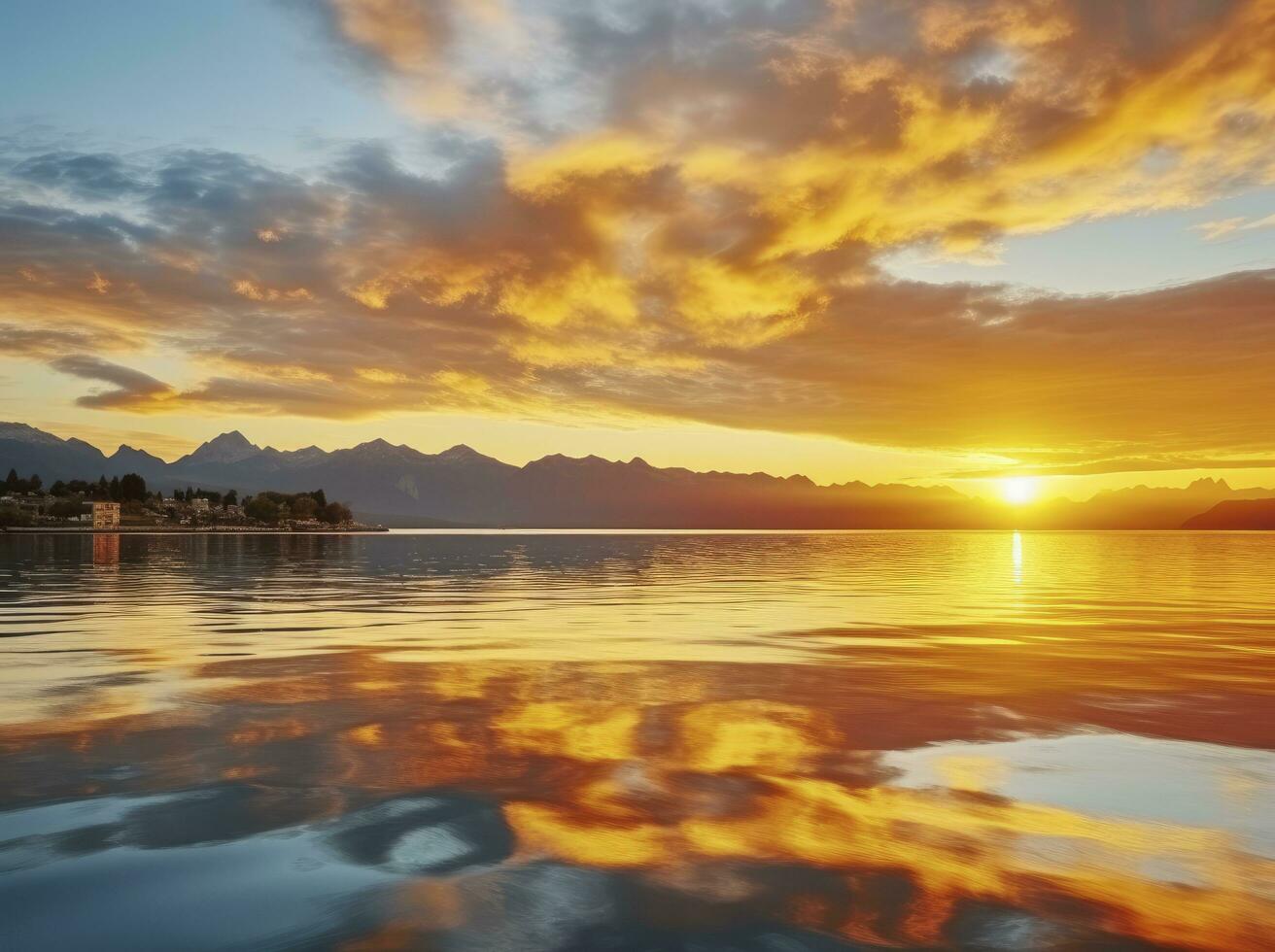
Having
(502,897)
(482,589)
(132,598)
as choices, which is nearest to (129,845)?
(502,897)

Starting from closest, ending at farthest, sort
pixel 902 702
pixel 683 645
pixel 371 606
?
1. pixel 902 702
2. pixel 683 645
3. pixel 371 606

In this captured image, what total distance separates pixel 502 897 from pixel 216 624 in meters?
26.7

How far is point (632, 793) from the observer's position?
38.9ft

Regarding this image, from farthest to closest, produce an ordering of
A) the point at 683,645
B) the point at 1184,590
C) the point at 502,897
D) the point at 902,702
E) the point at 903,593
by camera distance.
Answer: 1. the point at 1184,590
2. the point at 903,593
3. the point at 683,645
4. the point at 902,702
5. the point at 502,897

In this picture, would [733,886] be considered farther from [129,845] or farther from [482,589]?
[482,589]

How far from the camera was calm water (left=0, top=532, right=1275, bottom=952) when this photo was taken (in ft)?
26.5

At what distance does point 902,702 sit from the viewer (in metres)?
18.3

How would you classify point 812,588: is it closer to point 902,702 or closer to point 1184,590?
point 1184,590

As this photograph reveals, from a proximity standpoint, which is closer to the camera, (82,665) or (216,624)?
(82,665)

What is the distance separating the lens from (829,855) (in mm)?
9656

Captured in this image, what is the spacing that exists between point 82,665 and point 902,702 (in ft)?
61.6

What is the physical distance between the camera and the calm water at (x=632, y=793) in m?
8.08

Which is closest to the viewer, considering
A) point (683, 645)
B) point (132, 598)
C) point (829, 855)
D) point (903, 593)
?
point (829, 855)

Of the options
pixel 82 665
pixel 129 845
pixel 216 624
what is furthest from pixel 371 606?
pixel 129 845
